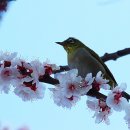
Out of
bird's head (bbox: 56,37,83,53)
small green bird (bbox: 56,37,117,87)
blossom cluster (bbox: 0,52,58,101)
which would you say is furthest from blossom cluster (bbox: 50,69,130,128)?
bird's head (bbox: 56,37,83,53)

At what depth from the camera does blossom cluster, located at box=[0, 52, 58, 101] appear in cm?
213

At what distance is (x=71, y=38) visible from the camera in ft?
10.3

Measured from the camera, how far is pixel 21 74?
2152 mm

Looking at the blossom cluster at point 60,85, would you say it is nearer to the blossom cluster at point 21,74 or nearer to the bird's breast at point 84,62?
the blossom cluster at point 21,74

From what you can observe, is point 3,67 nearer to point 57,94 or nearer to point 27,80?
point 27,80

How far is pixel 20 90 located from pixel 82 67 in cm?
73

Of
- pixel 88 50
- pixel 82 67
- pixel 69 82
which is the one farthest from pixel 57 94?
pixel 88 50

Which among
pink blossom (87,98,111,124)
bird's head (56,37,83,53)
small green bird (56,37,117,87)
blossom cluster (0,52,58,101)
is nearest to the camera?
blossom cluster (0,52,58,101)

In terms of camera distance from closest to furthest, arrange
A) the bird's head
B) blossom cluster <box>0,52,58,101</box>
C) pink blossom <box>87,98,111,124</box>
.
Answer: blossom cluster <box>0,52,58,101</box> → pink blossom <box>87,98,111,124</box> → the bird's head

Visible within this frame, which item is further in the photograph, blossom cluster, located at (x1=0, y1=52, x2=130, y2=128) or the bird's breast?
the bird's breast

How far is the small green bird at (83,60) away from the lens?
268 centimetres

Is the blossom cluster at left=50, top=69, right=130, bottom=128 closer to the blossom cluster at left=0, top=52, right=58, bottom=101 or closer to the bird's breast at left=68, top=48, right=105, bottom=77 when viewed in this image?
the blossom cluster at left=0, top=52, right=58, bottom=101

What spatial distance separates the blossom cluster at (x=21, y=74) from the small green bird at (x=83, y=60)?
0.50m

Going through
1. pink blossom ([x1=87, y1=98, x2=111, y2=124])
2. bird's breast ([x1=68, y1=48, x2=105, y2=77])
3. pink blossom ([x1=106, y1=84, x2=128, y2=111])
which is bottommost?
pink blossom ([x1=87, y1=98, x2=111, y2=124])
